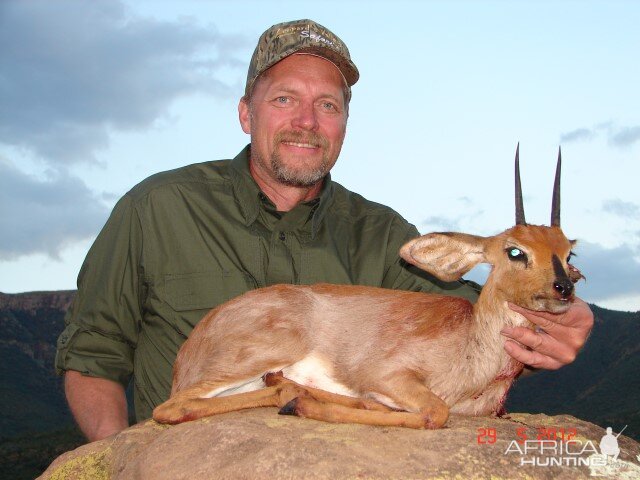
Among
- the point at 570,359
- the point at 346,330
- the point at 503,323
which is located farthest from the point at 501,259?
the point at 346,330

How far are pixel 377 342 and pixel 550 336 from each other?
140 cm

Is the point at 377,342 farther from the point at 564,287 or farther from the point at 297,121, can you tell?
the point at 297,121

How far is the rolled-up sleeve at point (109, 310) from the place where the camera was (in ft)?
25.5

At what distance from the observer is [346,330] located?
657cm

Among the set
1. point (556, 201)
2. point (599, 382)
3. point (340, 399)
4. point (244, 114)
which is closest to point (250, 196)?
point (244, 114)

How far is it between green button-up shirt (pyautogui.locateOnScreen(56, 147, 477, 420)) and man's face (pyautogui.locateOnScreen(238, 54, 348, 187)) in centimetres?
37

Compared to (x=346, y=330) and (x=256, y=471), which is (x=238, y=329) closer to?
(x=346, y=330)

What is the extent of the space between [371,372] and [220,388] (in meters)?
1.18

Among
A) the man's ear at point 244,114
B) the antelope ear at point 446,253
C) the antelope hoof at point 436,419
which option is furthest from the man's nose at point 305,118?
the antelope hoof at point 436,419

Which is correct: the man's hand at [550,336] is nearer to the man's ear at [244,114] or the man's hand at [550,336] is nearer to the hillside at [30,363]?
the man's ear at [244,114]

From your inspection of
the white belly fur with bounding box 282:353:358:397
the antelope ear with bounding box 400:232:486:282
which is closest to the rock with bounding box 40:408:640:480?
the white belly fur with bounding box 282:353:358:397

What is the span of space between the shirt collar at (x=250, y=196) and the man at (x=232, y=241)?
1 cm

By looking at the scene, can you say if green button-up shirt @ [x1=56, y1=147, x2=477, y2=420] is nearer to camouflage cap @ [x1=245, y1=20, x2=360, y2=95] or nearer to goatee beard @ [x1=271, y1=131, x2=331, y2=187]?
goatee beard @ [x1=271, y1=131, x2=331, y2=187]

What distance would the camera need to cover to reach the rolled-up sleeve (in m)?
7.77
